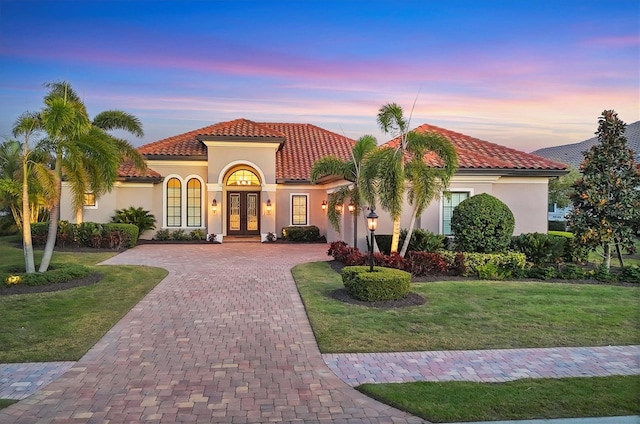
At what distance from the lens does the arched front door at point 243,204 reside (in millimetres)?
24109

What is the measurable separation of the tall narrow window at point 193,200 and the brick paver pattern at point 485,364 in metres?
18.1

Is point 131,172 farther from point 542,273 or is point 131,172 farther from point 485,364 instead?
point 485,364

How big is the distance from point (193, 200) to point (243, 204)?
265 cm

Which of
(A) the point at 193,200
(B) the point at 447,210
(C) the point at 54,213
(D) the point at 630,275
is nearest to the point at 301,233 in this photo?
(A) the point at 193,200

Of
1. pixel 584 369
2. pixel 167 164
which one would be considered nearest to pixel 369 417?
pixel 584 369

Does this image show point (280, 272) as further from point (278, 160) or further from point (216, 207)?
point (278, 160)

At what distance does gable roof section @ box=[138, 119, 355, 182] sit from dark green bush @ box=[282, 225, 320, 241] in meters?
2.50

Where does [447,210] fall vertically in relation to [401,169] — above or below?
below

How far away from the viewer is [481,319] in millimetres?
8156

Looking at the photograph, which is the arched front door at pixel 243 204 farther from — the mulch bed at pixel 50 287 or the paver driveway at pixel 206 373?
the paver driveway at pixel 206 373

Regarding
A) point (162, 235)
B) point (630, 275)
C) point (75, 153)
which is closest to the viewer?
point (75, 153)

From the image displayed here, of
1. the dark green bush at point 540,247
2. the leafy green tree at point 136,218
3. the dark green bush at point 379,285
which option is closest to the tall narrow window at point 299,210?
the leafy green tree at point 136,218

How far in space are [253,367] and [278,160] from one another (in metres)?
19.9

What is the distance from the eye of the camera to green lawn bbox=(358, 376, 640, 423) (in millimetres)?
4430
